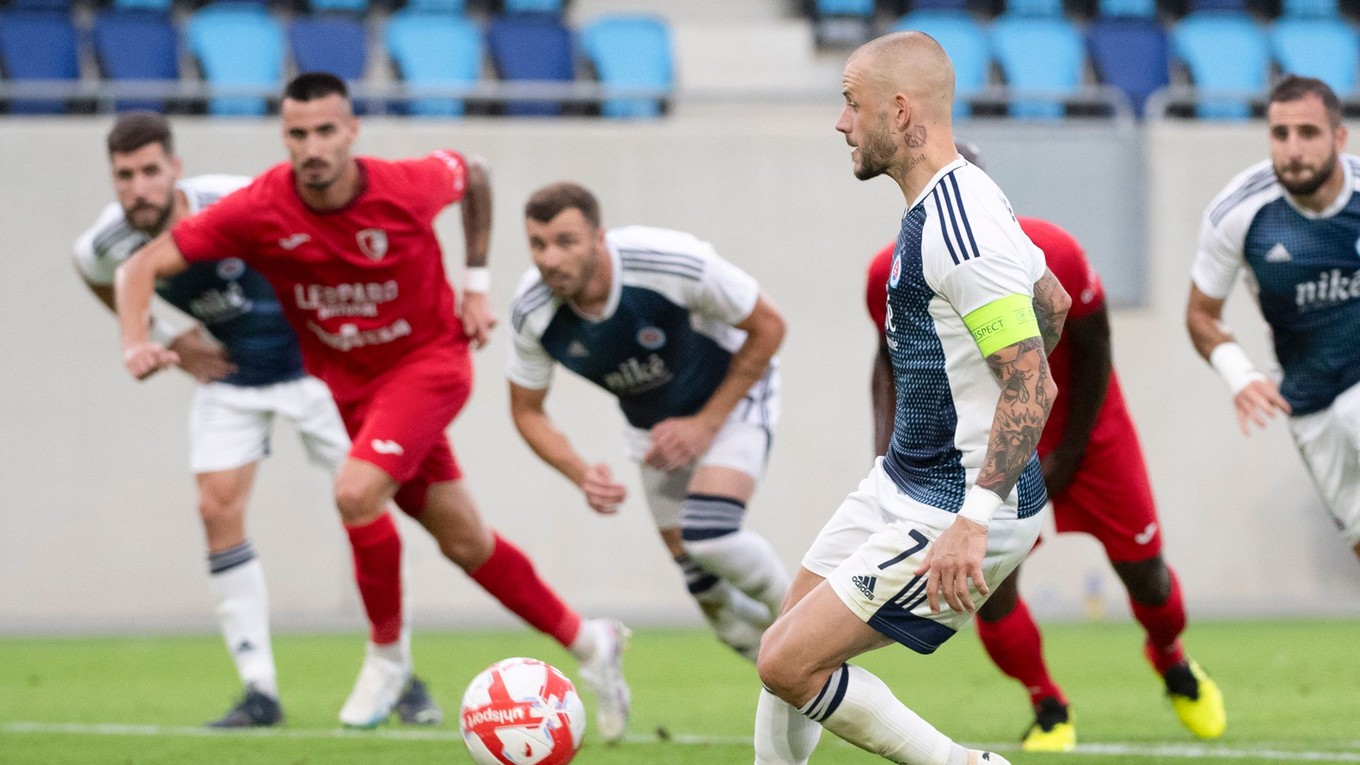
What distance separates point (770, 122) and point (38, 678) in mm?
7122

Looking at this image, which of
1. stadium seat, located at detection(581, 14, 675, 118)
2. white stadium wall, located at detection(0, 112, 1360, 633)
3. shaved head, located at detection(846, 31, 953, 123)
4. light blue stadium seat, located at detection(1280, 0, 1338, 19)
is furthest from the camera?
light blue stadium seat, located at detection(1280, 0, 1338, 19)

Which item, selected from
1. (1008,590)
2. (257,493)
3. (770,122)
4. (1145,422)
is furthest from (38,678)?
(1145,422)

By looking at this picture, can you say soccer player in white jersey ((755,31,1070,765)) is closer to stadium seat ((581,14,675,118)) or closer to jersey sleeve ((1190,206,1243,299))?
jersey sleeve ((1190,206,1243,299))

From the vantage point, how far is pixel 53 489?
12.6m

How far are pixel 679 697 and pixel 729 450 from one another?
207 centimetres

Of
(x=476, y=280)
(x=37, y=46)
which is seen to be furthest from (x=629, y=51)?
(x=476, y=280)

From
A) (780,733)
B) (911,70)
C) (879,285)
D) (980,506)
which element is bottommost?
(780,733)

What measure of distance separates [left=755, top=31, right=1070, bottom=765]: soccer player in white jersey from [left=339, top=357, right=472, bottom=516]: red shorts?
2.57 metres

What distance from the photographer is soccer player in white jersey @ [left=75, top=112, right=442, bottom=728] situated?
6906 mm

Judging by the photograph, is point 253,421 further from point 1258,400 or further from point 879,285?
point 1258,400

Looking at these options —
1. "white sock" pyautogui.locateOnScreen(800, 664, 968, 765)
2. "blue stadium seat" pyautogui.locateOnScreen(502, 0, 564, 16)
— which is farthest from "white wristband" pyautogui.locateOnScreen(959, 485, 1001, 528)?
"blue stadium seat" pyautogui.locateOnScreen(502, 0, 564, 16)

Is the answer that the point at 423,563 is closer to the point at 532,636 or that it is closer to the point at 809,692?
the point at 532,636

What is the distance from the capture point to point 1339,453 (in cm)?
614

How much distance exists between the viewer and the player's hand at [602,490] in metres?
5.77
